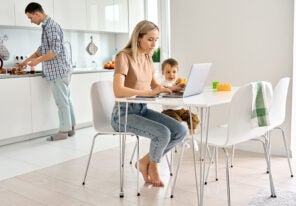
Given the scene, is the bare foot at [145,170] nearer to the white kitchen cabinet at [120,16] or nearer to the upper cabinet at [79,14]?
the upper cabinet at [79,14]

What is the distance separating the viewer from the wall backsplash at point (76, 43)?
4.66m

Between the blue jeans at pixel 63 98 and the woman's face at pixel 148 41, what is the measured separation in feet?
6.11

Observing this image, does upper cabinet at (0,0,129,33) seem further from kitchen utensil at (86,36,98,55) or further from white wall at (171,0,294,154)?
white wall at (171,0,294,154)

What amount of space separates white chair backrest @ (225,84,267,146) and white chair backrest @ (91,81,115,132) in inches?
35.8

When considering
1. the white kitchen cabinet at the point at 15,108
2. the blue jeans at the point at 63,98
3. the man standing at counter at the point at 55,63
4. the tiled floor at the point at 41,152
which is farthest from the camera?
the blue jeans at the point at 63,98

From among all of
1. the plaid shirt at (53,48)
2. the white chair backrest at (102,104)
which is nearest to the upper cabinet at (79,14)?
the plaid shirt at (53,48)

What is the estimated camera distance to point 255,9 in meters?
3.45

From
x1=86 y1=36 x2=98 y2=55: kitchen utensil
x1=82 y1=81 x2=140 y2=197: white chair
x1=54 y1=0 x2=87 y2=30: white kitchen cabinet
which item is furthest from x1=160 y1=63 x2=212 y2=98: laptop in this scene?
x1=86 y1=36 x2=98 y2=55: kitchen utensil

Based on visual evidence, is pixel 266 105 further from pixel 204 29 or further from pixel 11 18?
pixel 11 18

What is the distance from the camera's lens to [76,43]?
17.8ft

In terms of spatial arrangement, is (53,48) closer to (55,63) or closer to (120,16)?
(55,63)

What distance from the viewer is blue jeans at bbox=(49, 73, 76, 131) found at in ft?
13.9

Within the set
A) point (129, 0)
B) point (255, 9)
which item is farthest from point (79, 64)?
point (255, 9)

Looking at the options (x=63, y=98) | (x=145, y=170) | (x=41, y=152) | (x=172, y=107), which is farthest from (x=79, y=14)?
(x=145, y=170)
